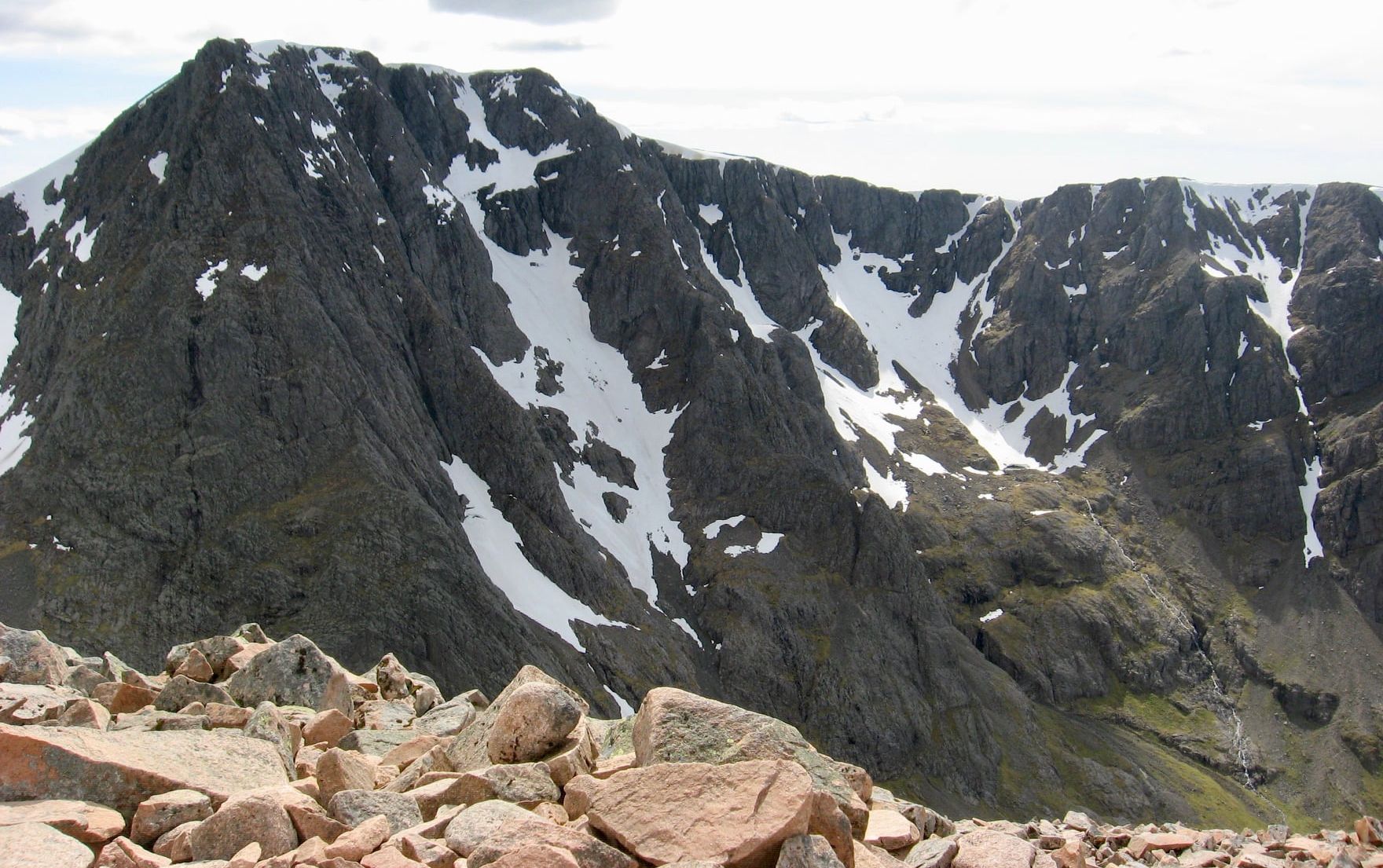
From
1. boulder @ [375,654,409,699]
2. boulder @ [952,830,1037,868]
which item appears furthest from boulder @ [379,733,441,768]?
boulder @ [952,830,1037,868]

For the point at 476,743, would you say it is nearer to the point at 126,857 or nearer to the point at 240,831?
the point at 240,831

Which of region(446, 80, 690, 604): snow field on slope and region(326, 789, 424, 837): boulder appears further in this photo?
region(446, 80, 690, 604): snow field on slope

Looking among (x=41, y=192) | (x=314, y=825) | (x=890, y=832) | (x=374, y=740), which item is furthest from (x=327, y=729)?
(x=41, y=192)

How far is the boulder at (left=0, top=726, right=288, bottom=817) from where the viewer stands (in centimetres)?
1410

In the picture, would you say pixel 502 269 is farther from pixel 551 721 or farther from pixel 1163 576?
pixel 551 721

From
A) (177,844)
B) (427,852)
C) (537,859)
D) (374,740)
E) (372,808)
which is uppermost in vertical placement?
(537,859)

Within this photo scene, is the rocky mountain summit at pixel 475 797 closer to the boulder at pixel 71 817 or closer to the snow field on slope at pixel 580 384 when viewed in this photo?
the boulder at pixel 71 817

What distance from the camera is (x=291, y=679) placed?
24.5m

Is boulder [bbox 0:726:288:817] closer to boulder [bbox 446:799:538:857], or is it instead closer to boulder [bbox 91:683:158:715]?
boulder [bbox 446:799:538:857]

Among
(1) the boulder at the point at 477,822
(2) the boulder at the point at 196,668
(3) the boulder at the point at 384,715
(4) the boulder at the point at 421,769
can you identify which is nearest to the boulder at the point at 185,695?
(2) the boulder at the point at 196,668

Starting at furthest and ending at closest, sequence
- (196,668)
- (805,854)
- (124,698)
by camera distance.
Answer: (196,668) → (124,698) → (805,854)

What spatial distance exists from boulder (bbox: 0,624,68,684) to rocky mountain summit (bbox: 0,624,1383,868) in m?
1.98

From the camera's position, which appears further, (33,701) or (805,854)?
(33,701)

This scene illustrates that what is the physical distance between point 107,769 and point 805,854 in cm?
964
